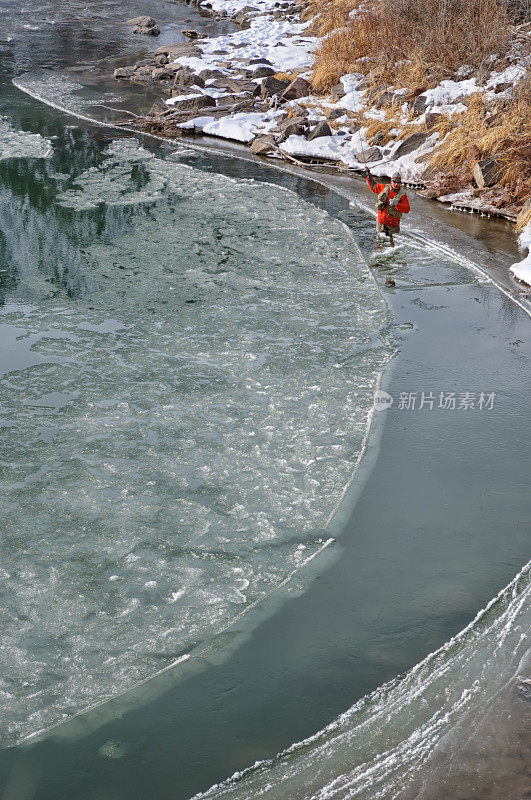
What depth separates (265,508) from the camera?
5.90 metres

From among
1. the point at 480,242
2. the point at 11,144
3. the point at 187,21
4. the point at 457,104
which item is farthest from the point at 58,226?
the point at 187,21

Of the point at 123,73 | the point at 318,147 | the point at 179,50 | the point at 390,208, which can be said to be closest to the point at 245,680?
the point at 390,208

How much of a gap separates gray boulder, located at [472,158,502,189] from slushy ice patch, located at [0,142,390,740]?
3.02 meters

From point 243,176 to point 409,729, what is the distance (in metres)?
11.7

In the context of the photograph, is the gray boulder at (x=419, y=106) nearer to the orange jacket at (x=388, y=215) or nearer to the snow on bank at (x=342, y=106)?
the snow on bank at (x=342, y=106)

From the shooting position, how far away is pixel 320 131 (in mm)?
15984

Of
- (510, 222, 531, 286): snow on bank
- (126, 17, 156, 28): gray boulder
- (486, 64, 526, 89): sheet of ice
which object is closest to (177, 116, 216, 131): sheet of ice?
(486, 64, 526, 89): sheet of ice

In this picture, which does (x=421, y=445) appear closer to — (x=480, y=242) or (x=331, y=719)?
(x=331, y=719)

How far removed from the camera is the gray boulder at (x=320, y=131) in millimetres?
15969

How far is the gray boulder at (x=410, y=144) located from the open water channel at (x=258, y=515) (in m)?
3.78

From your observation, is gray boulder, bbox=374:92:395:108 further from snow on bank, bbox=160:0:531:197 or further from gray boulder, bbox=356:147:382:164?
gray boulder, bbox=356:147:382:164

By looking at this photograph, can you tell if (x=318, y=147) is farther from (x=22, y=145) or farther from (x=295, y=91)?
(x=22, y=145)

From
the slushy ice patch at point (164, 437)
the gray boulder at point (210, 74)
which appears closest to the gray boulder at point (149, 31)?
the gray boulder at point (210, 74)

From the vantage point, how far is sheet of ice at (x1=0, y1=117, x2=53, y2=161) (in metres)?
14.8
